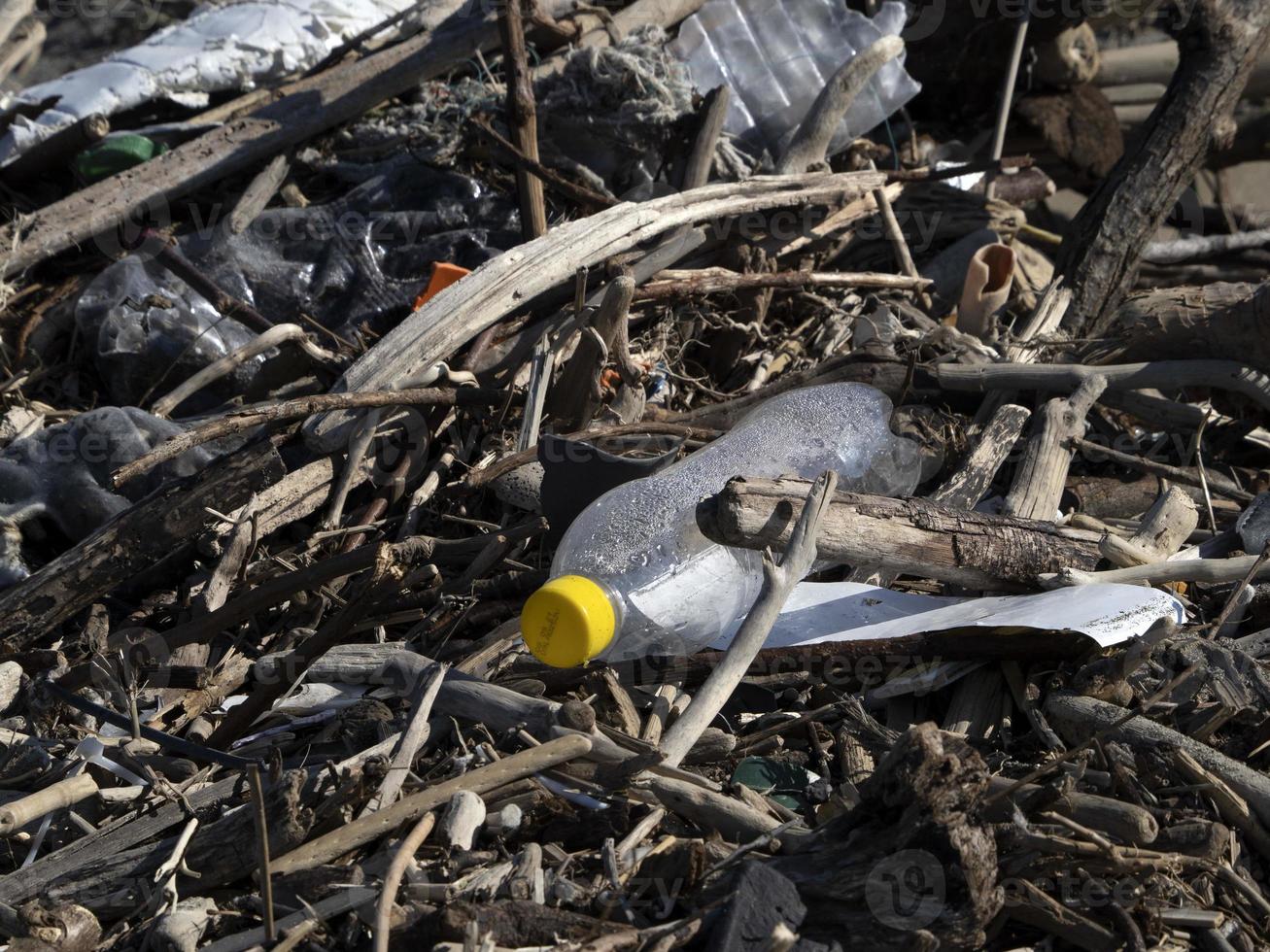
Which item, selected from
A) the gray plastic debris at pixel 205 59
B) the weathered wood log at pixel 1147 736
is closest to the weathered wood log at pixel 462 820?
the weathered wood log at pixel 1147 736

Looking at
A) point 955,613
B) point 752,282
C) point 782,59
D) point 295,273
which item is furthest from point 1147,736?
point 782,59

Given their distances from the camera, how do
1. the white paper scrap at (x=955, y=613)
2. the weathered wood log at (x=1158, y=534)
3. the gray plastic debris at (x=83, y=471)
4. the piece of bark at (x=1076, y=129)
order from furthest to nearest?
the piece of bark at (x=1076, y=129) < the gray plastic debris at (x=83, y=471) < the weathered wood log at (x=1158, y=534) < the white paper scrap at (x=955, y=613)

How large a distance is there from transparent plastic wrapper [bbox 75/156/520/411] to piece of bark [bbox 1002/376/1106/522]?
165cm

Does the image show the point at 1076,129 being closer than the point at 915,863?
No

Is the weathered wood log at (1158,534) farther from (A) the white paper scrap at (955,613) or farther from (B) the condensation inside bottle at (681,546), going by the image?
(B) the condensation inside bottle at (681,546)

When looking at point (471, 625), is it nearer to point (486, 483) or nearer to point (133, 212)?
point (486, 483)

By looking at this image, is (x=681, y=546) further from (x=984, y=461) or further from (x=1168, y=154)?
(x=1168, y=154)

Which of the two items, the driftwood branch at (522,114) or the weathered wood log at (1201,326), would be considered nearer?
the weathered wood log at (1201,326)

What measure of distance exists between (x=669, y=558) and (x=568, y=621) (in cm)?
38

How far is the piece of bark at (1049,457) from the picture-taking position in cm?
263

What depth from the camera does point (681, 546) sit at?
221 centimetres

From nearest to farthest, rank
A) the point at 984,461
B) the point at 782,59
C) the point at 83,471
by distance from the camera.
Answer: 1. the point at 984,461
2. the point at 83,471
3. the point at 782,59

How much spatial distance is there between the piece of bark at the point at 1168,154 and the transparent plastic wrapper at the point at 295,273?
168 centimetres

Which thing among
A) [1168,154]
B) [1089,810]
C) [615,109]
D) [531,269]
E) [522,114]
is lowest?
[1089,810]
